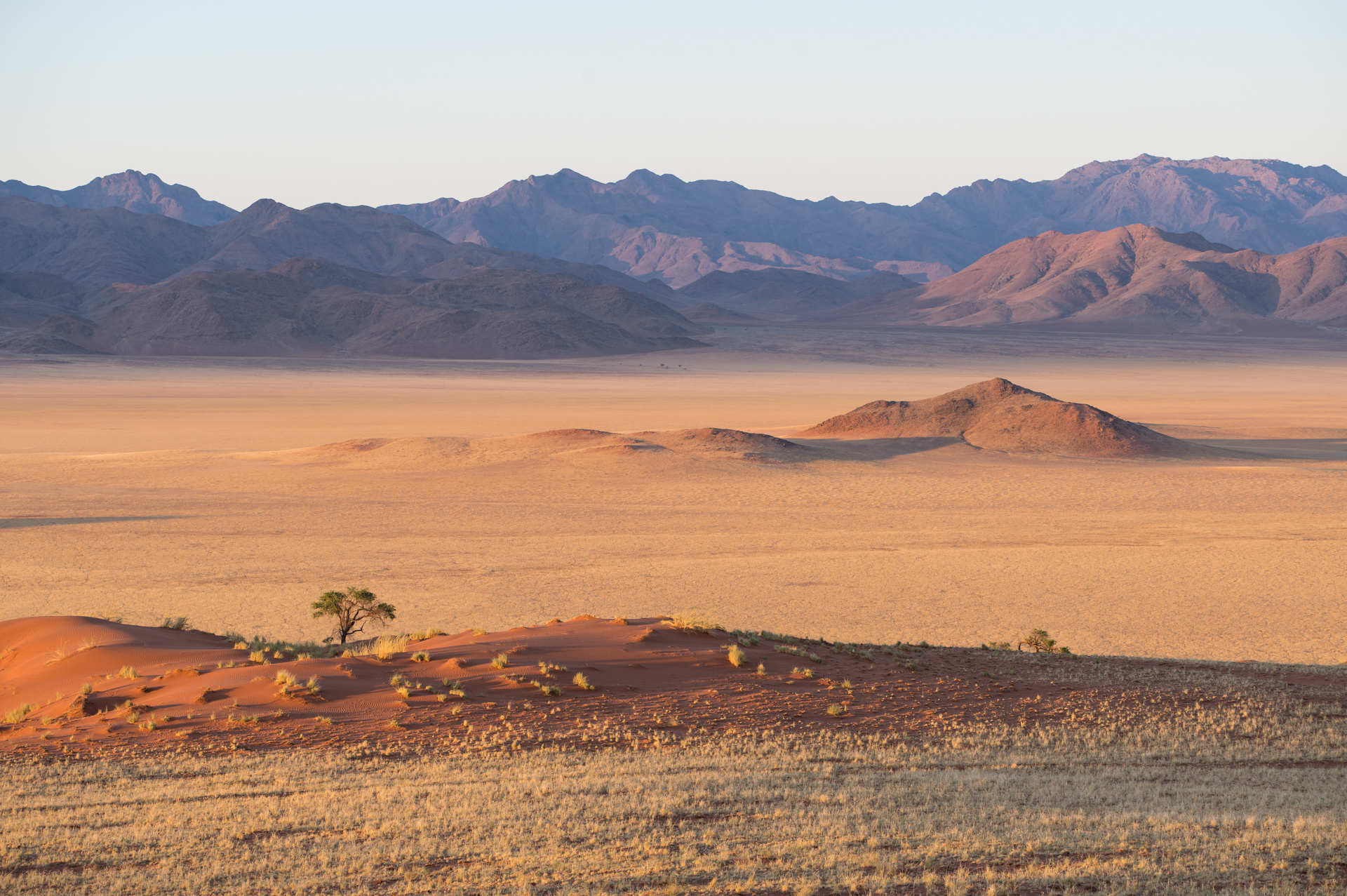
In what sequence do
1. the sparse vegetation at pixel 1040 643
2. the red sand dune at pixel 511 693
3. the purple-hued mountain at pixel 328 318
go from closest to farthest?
the red sand dune at pixel 511 693 → the sparse vegetation at pixel 1040 643 → the purple-hued mountain at pixel 328 318

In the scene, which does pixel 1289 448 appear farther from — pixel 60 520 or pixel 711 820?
pixel 711 820

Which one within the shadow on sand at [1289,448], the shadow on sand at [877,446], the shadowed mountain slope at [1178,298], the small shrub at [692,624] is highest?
the shadowed mountain slope at [1178,298]

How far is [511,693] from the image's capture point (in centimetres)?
1345

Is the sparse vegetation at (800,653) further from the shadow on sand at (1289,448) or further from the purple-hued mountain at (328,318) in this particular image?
the purple-hued mountain at (328,318)

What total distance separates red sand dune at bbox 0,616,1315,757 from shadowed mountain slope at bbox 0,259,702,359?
387 feet

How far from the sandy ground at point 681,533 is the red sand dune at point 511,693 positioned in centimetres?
441

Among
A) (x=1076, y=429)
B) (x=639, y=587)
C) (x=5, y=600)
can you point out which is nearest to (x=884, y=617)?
(x=639, y=587)

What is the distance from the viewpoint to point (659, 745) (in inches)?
467

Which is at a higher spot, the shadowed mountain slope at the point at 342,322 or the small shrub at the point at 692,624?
the shadowed mountain slope at the point at 342,322

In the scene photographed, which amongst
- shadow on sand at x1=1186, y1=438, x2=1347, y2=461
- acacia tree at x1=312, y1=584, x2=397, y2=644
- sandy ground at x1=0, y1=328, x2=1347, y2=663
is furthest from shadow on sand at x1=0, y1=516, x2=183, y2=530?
shadow on sand at x1=1186, y1=438, x2=1347, y2=461

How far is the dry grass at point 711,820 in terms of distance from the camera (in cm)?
798

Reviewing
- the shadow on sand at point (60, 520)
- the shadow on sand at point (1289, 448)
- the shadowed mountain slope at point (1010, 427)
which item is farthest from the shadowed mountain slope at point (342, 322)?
the shadow on sand at point (60, 520)

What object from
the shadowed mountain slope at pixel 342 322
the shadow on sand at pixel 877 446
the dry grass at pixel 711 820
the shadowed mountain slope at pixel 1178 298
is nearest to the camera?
the dry grass at pixel 711 820

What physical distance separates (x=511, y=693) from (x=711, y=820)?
4.60 m
